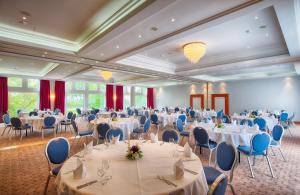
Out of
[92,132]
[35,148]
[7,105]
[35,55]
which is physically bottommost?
[35,148]

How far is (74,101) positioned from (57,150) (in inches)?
569

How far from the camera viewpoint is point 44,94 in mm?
14297

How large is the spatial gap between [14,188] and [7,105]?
39.6ft

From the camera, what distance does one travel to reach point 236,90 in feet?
53.9

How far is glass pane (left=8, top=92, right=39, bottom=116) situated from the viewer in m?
13.3

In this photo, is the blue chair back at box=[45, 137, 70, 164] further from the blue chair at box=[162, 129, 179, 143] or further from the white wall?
the white wall

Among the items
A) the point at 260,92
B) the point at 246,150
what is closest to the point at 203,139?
the point at 246,150

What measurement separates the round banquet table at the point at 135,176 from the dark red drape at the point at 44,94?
1387 cm

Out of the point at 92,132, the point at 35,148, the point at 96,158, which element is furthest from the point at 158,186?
the point at 35,148

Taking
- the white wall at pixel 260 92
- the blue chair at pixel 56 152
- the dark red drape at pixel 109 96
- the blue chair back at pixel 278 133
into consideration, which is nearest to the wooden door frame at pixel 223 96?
the white wall at pixel 260 92

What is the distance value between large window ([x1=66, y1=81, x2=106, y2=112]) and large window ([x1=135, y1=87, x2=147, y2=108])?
Result: 4.93 metres

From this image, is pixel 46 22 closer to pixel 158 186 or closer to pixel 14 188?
pixel 14 188

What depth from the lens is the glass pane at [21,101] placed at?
1327 cm

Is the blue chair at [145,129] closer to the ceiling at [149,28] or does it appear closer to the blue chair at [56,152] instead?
the ceiling at [149,28]
